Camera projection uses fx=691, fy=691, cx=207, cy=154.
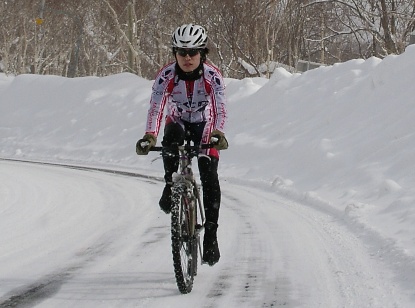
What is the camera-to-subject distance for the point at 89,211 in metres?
9.91

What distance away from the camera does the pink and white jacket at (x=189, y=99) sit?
5668 mm

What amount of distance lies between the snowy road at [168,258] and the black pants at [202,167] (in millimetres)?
628

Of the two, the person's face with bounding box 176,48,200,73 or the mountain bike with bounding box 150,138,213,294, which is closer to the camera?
the mountain bike with bounding box 150,138,213,294

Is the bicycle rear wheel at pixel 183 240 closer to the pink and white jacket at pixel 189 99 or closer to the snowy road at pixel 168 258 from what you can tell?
Result: the snowy road at pixel 168 258

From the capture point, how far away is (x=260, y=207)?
10070mm

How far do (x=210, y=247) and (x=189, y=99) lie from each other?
1.25 meters

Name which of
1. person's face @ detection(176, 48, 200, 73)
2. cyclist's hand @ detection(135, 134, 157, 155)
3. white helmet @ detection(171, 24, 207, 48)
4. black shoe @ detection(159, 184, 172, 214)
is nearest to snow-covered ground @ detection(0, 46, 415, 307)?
black shoe @ detection(159, 184, 172, 214)

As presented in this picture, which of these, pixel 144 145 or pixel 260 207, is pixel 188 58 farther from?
pixel 260 207

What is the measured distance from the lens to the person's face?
5527 mm

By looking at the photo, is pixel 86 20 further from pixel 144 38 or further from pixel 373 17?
pixel 373 17

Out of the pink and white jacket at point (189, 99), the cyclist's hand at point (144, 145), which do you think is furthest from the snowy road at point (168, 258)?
the pink and white jacket at point (189, 99)

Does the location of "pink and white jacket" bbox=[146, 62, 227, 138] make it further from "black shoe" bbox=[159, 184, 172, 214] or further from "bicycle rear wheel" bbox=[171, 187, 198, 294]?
"bicycle rear wheel" bbox=[171, 187, 198, 294]

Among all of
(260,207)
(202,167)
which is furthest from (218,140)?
(260,207)

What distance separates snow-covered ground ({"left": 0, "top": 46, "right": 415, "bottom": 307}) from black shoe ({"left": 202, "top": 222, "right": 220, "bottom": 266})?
0.65 feet
